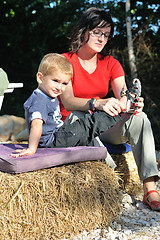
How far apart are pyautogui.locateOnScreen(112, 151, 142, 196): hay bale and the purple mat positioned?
64 centimetres

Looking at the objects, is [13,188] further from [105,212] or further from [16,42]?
[16,42]

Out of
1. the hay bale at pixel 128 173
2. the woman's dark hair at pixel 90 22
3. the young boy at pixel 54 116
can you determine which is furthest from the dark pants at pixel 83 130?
the woman's dark hair at pixel 90 22

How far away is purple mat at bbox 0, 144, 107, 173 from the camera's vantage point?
1755 millimetres

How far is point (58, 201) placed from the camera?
5.97 ft

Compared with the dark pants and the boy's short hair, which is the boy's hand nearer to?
the dark pants

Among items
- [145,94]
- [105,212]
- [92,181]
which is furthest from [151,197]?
Answer: [145,94]

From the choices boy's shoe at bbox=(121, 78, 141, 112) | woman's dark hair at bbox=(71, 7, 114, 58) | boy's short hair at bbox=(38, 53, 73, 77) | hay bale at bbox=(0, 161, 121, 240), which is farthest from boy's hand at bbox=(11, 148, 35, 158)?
woman's dark hair at bbox=(71, 7, 114, 58)

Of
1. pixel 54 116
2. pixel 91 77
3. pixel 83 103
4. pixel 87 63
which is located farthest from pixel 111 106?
pixel 87 63

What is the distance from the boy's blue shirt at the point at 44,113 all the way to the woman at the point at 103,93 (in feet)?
1.01

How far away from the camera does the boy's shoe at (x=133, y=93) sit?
2193 mm

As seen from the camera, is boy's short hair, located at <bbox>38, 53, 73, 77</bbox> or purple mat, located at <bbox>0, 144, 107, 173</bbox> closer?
purple mat, located at <bbox>0, 144, 107, 173</bbox>

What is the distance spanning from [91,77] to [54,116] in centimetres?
67

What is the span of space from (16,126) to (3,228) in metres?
3.67

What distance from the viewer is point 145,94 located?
4.66m
